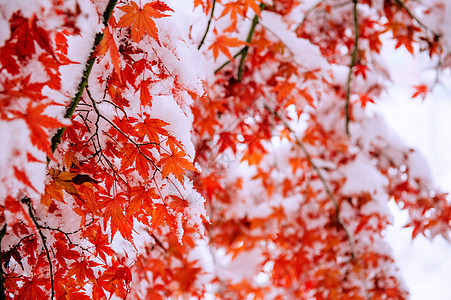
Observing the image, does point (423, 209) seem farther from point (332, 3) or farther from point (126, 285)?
point (126, 285)

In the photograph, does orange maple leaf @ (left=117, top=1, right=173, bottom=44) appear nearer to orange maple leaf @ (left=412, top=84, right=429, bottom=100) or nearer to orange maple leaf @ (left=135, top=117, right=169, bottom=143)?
orange maple leaf @ (left=135, top=117, right=169, bottom=143)

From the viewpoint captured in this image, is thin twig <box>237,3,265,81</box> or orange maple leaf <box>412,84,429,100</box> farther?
orange maple leaf <box>412,84,429,100</box>

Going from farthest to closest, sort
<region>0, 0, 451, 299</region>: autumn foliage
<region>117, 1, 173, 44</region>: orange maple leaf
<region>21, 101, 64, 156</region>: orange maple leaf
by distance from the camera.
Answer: <region>117, 1, 173, 44</region>: orange maple leaf, <region>0, 0, 451, 299</region>: autumn foliage, <region>21, 101, 64, 156</region>: orange maple leaf

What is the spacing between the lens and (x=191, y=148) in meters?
1.13

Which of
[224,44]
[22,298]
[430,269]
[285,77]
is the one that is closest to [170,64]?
[224,44]

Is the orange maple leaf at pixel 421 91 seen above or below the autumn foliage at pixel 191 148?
above

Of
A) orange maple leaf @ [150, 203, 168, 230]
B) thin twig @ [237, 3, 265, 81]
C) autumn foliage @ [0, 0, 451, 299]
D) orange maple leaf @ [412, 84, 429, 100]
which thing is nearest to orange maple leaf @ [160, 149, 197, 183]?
autumn foliage @ [0, 0, 451, 299]

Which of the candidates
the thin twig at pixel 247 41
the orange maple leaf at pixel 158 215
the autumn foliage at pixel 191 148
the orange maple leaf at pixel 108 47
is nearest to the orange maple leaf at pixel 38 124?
the autumn foliage at pixel 191 148

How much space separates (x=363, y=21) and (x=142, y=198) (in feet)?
8.41

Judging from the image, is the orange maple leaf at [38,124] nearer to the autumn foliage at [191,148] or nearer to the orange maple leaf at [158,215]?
the autumn foliage at [191,148]

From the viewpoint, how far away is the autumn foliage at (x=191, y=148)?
81cm

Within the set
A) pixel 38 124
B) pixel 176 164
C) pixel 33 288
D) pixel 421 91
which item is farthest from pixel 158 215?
pixel 421 91

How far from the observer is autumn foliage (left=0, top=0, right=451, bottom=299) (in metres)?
0.81

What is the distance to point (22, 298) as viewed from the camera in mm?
1002
